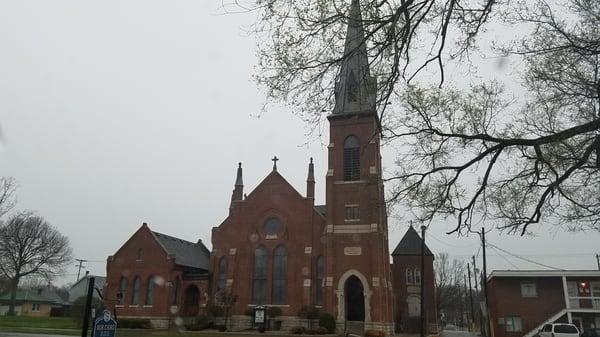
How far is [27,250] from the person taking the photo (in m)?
62.3

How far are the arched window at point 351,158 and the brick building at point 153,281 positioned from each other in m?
16.3

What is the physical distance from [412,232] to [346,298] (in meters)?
19.3

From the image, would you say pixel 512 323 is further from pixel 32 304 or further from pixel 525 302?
pixel 32 304

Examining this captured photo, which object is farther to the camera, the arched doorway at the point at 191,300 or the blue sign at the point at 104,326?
the arched doorway at the point at 191,300

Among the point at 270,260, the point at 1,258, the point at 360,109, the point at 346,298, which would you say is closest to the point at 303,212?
the point at 270,260

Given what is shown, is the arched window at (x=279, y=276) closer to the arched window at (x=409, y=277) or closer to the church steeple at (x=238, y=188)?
the church steeple at (x=238, y=188)

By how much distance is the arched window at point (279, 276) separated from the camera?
141ft

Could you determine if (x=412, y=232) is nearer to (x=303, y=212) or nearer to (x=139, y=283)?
(x=303, y=212)

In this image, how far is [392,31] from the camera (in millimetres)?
7820

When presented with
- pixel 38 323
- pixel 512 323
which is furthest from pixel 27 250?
pixel 512 323

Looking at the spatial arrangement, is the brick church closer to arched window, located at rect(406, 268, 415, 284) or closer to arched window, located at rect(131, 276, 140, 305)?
arched window, located at rect(131, 276, 140, 305)

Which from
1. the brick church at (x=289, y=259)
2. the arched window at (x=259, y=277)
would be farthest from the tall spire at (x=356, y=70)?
the arched window at (x=259, y=277)

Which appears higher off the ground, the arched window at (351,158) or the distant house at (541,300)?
the arched window at (351,158)

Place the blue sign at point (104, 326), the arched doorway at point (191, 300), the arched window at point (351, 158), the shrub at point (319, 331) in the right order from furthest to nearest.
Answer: the arched doorway at point (191, 300)
the arched window at point (351, 158)
the shrub at point (319, 331)
the blue sign at point (104, 326)
